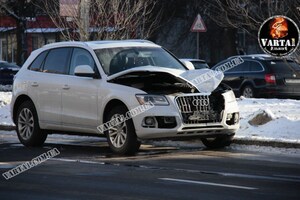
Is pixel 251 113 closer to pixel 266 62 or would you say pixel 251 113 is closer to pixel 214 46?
pixel 266 62

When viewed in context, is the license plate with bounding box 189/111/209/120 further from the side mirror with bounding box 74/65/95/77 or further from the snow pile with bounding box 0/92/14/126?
the snow pile with bounding box 0/92/14/126

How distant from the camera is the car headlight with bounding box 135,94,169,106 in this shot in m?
11.7

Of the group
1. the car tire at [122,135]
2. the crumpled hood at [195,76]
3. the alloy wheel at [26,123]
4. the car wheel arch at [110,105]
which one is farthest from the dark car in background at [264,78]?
the car tire at [122,135]

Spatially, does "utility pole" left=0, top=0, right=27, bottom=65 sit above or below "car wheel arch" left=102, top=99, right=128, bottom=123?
below

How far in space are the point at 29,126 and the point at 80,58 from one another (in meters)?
1.68

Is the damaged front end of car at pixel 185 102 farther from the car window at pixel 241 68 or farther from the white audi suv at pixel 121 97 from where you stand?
the car window at pixel 241 68

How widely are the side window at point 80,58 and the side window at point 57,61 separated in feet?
0.45

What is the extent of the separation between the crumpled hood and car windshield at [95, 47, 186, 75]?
0.40 m

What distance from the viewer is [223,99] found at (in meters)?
12.3

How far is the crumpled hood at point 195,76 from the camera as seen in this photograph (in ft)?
39.6

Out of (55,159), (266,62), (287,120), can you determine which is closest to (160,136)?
(55,159)

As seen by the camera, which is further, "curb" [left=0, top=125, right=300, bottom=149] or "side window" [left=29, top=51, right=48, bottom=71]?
"side window" [left=29, top=51, right=48, bottom=71]

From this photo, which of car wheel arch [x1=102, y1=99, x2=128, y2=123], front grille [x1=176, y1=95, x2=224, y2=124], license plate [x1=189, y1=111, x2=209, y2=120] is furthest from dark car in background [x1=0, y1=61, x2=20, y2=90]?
license plate [x1=189, y1=111, x2=209, y2=120]

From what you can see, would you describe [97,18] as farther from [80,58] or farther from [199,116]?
[199,116]
